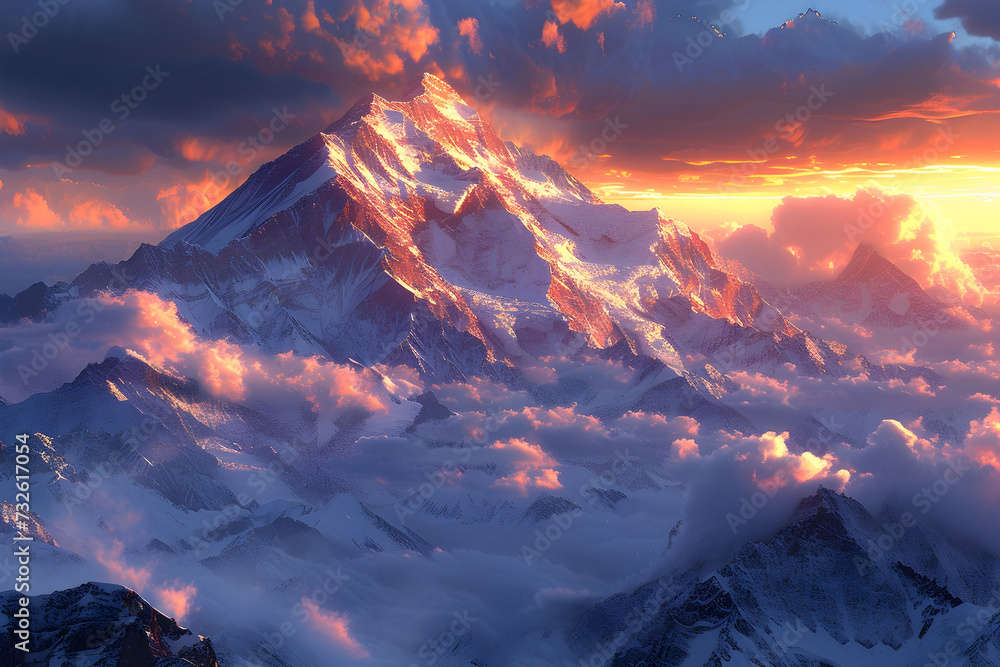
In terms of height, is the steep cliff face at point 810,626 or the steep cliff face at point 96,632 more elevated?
the steep cliff face at point 96,632

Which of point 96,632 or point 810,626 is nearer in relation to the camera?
point 96,632

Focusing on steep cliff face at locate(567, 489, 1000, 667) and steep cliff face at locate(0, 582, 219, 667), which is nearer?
steep cliff face at locate(0, 582, 219, 667)

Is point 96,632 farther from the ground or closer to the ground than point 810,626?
farther from the ground

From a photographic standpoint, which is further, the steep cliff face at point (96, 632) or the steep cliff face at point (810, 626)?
the steep cliff face at point (810, 626)

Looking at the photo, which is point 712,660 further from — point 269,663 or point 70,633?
point 70,633

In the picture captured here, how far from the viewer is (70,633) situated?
424 feet

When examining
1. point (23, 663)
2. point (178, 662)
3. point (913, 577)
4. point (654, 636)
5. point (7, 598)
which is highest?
point (7, 598)

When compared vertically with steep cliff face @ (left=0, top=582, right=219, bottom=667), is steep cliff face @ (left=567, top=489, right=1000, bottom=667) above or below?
below

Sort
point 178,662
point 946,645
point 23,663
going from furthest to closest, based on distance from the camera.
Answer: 1. point 946,645
2. point 178,662
3. point 23,663

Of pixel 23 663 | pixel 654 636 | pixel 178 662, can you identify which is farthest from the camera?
pixel 654 636

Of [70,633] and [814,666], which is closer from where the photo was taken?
[70,633]

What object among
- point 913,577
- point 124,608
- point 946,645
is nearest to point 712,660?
point 946,645

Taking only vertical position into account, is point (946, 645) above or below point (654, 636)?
below

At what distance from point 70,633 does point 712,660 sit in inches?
5442
